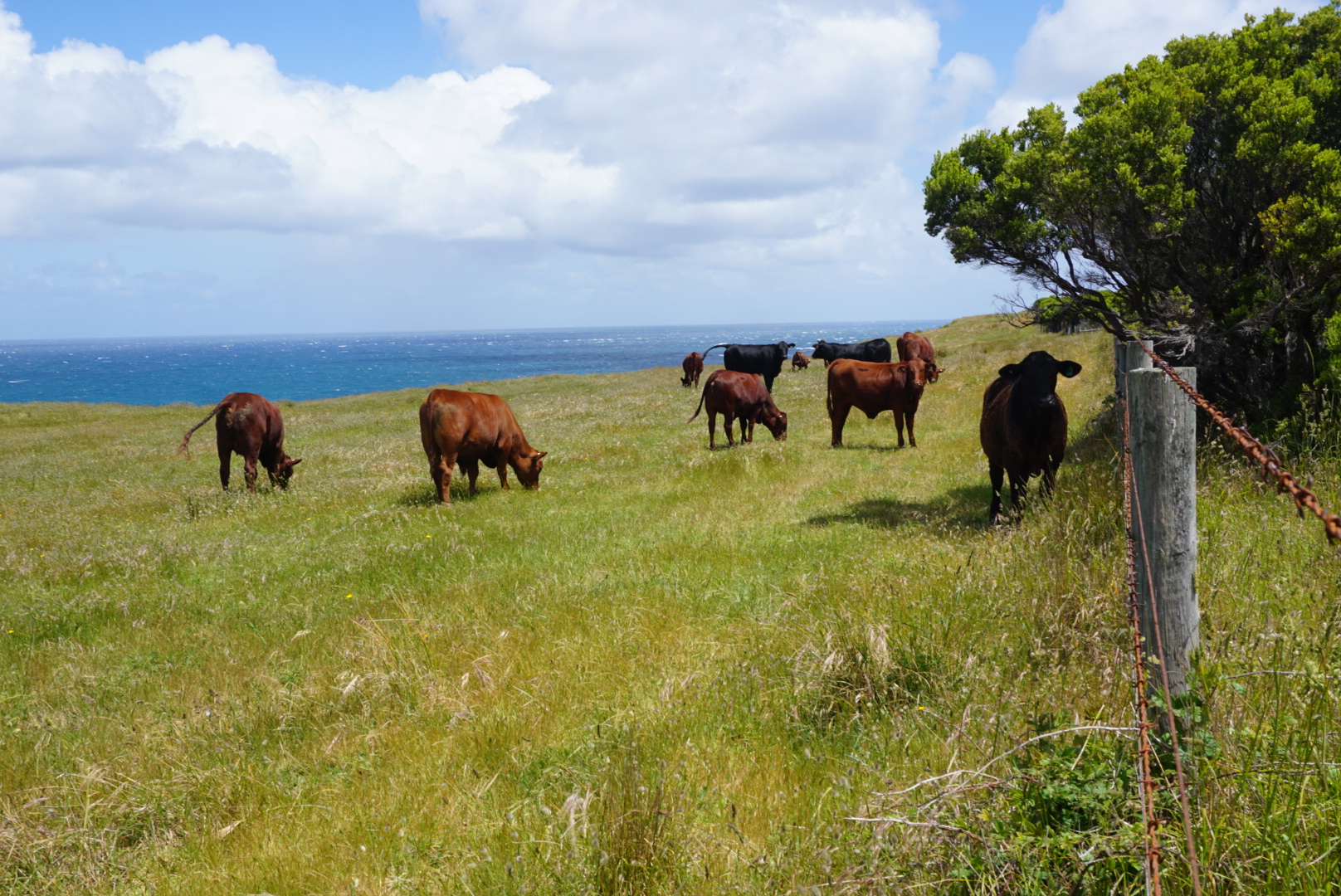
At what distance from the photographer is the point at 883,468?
14125 millimetres

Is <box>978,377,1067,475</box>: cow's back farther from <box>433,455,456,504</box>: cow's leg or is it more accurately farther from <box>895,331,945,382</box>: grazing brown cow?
<box>895,331,945,382</box>: grazing brown cow

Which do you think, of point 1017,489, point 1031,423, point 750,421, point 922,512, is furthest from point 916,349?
point 1017,489

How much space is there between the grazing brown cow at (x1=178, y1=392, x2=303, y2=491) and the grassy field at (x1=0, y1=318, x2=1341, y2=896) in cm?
493

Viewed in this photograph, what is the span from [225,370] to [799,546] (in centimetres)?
19191

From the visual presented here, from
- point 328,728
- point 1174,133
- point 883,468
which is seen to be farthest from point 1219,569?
point 883,468

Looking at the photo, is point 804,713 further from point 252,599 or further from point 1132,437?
point 252,599

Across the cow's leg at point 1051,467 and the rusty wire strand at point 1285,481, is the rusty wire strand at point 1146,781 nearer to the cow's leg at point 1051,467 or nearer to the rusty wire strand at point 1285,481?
the rusty wire strand at point 1285,481

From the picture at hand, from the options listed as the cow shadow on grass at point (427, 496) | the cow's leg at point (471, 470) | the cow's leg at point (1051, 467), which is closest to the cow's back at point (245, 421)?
the cow shadow on grass at point (427, 496)

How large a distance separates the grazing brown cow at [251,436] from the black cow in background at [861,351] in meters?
25.6

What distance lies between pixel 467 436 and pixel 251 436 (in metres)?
5.00

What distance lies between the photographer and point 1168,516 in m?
2.81

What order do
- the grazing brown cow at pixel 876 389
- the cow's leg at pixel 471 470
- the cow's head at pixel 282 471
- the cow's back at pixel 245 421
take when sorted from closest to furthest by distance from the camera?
the cow's leg at pixel 471 470 < the cow's back at pixel 245 421 < the cow's head at pixel 282 471 < the grazing brown cow at pixel 876 389

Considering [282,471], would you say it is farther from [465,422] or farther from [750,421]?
[750,421]

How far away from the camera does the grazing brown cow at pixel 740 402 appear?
18531 mm
